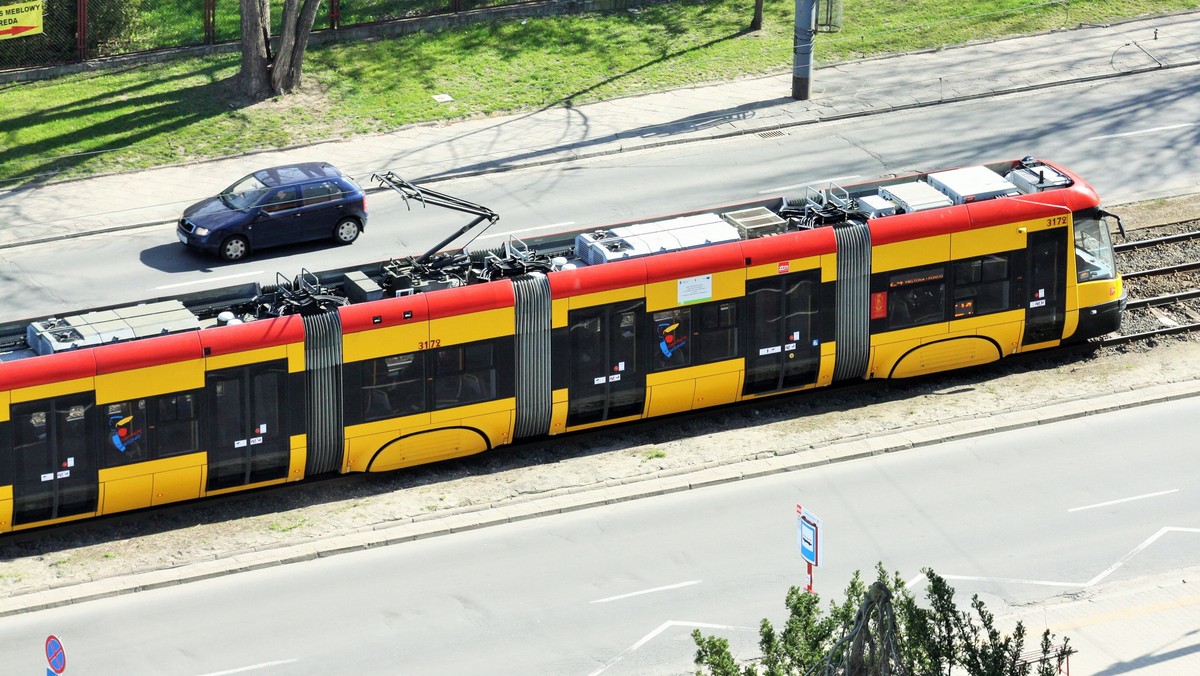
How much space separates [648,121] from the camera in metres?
42.8

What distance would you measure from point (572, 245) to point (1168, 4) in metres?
29.0

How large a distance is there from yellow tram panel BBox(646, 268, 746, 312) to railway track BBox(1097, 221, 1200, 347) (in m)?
7.97

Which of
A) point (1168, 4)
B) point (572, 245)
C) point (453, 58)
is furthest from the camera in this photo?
point (1168, 4)

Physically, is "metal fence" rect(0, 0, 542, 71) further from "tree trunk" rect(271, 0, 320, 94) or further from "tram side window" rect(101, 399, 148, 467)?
"tram side window" rect(101, 399, 148, 467)

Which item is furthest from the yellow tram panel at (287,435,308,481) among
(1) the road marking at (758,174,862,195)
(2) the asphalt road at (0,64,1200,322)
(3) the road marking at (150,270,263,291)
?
(1) the road marking at (758,174,862,195)

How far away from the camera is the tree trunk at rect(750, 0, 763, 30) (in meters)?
47.7

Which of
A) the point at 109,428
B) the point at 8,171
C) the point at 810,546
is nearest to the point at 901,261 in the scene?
the point at 810,546

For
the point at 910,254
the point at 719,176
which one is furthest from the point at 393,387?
the point at 719,176

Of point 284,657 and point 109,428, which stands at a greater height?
point 109,428

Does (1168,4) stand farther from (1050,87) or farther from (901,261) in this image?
(901,261)

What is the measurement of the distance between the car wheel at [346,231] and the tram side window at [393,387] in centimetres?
1044

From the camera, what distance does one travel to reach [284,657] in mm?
21859

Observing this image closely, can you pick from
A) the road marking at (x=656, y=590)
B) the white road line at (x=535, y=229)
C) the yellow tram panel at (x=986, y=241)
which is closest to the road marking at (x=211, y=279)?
the white road line at (x=535, y=229)

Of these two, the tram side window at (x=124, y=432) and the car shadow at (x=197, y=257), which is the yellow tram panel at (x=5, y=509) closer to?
the tram side window at (x=124, y=432)
